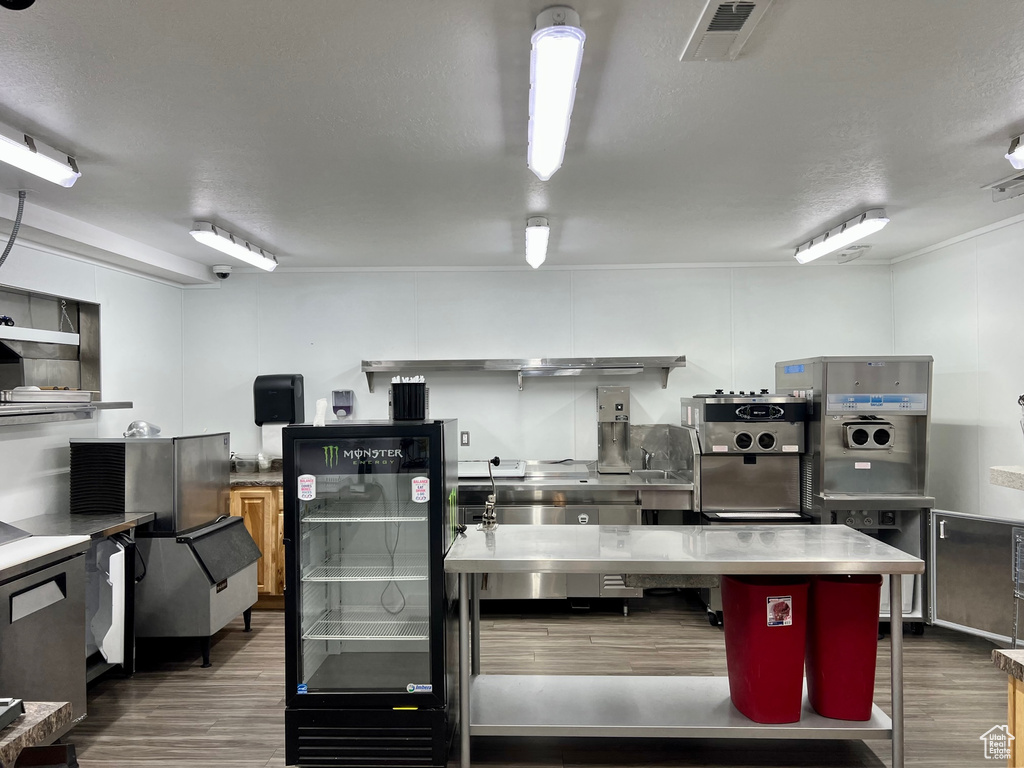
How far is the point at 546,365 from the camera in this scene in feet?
17.3

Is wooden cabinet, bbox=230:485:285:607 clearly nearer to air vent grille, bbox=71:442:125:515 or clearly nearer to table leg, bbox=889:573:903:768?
air vent grille, bbox=71:442:125:515

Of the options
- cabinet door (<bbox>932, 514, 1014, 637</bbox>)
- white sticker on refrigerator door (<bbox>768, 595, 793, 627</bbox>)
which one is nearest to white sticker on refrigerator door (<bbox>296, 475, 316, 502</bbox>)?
white sticker on refrigerator door (<bbox>768, 595, 793, 627</bbox>)

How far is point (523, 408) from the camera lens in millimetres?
5668

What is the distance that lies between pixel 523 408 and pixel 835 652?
333 centimetres

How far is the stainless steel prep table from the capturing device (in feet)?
8.50

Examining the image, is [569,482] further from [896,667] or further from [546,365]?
[896,667]

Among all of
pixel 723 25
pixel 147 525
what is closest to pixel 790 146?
pixel 723 25

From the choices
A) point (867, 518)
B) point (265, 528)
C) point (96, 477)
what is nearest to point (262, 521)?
point (265, 528)

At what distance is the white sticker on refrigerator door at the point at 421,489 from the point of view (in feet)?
9.27

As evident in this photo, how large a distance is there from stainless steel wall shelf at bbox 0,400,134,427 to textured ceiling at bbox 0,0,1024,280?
1173 millimetres

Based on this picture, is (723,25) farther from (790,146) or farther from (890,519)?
(890,519)

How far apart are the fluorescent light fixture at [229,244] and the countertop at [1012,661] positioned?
14.1 ft

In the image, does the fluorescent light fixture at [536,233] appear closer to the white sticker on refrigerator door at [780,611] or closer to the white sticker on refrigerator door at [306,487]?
the white sticker on refrigerator door at [306,487]

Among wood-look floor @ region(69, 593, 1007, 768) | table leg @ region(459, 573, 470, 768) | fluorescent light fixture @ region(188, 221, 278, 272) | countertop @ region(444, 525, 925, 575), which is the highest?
fluorescent light fixture @ region(188, 221, 278, 272)
